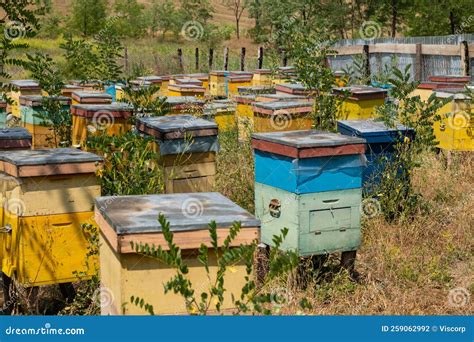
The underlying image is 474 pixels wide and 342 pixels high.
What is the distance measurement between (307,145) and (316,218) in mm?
483

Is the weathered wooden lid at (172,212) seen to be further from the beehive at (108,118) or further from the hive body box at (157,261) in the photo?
the beehive at (108,118)

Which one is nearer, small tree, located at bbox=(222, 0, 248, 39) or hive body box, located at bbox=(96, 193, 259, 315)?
hive body box, located at bbox=(96, 193, 259, 315)

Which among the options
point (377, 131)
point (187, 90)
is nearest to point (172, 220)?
point (377, 131)

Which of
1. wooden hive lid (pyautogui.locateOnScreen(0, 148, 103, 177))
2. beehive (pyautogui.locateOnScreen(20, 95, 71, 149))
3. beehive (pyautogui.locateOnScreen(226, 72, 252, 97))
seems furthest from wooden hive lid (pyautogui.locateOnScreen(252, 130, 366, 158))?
beehive (pyautogui.locateOnScreen(226, 72, 252, 97))

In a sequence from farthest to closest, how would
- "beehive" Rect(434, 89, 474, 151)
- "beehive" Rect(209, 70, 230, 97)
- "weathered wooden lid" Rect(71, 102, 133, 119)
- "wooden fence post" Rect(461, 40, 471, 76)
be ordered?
"beehive" Rect(209, 70, 230, 97) < "wooden fence post" Rect(461, 40, 471, 76) < "beehive" Rect(434, 89, 474, 151) < "weathered wooden lid" Rect(71, 102, 133, 119)

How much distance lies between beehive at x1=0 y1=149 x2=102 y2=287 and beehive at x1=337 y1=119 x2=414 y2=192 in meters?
2.42

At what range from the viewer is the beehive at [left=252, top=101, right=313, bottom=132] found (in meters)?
7.20

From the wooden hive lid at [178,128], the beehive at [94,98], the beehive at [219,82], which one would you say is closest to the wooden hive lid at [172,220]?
the wooden hive lid at [178,128]

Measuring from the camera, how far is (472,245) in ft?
18.8

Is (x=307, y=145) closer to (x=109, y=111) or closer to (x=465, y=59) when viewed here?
(x=109, y=111)

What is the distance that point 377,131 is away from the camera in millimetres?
5871

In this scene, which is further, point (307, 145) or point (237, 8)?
point (237, 8)

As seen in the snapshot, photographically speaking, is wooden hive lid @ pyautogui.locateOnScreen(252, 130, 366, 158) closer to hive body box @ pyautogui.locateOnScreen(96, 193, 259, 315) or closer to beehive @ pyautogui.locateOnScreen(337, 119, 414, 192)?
beehive @ pyautogui.locateOnScreen(337, 119, 414, 192)

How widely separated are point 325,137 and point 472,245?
1.71 meters
